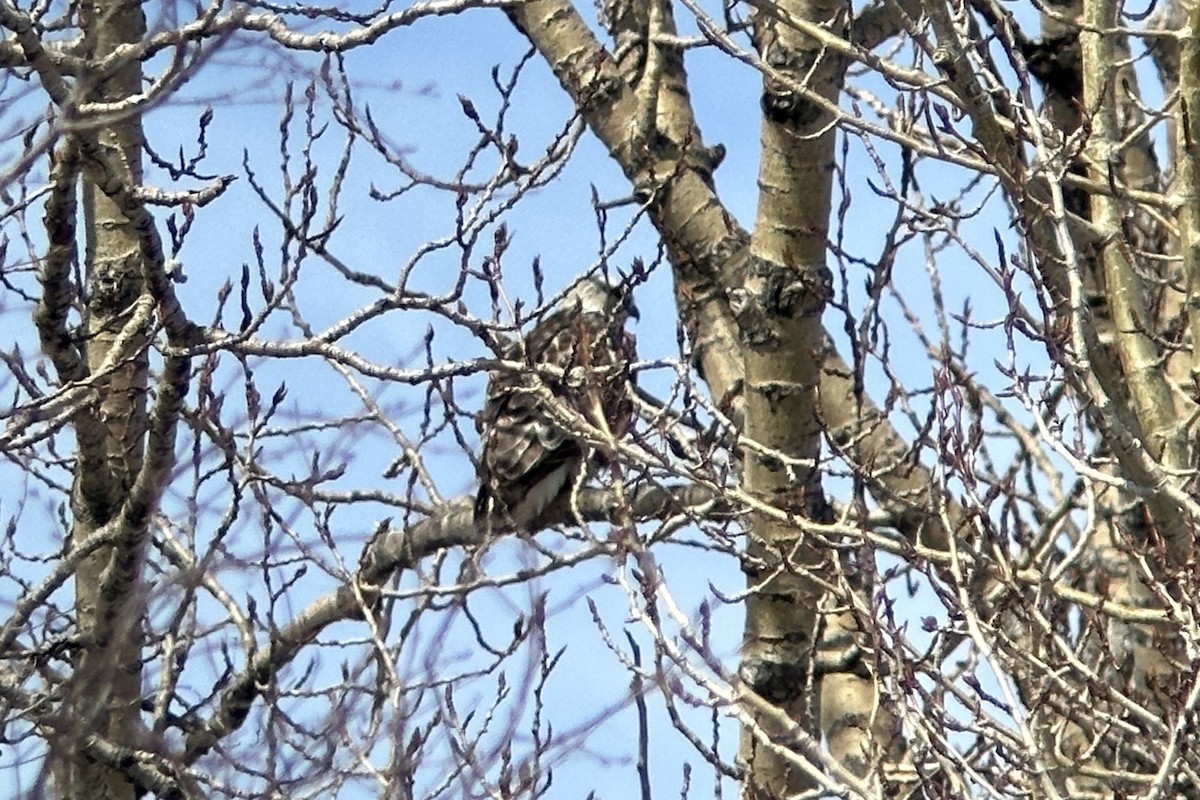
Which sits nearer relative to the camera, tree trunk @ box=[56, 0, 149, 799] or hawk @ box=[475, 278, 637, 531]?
tree trunk @ box=[56, 0, 149, 799]

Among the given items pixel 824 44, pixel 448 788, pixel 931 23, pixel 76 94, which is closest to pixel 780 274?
pixel 824 44

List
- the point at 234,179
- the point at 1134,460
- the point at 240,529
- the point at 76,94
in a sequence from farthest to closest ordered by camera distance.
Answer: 1. the point at 240,529
2. the point at 1134,460
3. the point at 234,179
4. the point at 76,94

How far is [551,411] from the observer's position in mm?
5094

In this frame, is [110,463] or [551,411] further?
[110,463]

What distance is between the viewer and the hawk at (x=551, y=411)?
4.97m

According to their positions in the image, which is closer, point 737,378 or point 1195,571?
point 1195,571

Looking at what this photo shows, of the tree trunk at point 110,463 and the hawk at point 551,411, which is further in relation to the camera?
the hawk at point 551,411

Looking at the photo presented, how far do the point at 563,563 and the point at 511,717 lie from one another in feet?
1.79

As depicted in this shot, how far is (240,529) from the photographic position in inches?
211

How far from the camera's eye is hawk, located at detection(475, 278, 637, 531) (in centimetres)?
497

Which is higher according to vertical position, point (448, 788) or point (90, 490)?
point (90, 490)

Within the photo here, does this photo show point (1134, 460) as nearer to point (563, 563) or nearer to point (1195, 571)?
point (1195, 571)

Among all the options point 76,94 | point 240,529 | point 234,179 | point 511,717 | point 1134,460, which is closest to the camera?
point 76,94

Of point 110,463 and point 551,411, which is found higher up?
point 110,463
